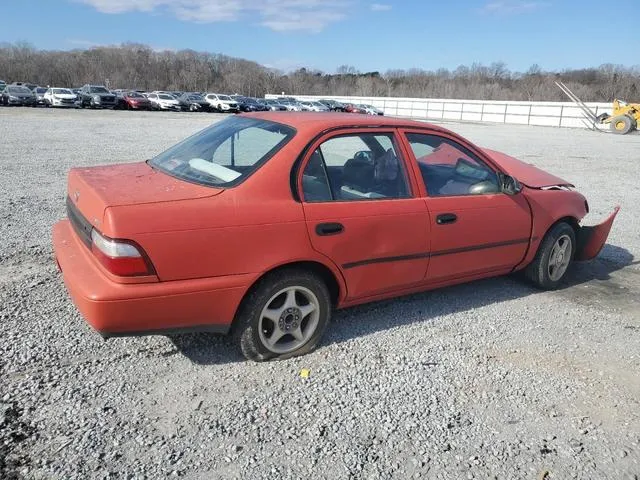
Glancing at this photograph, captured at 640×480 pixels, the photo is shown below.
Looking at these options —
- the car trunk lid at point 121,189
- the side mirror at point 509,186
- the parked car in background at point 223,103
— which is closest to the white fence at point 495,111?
the parked car in background at point 223,103

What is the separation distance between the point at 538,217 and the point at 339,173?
2.11 meters

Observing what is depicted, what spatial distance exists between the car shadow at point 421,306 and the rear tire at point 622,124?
31.6 m

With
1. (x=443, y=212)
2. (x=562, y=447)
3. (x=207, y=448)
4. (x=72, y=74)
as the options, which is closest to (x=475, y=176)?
(x=443, y=212)

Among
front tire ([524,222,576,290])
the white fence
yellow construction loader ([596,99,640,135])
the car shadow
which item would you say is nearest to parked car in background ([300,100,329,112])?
the white fence

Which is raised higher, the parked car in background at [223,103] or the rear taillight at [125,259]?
the parked car in background at [223,103]

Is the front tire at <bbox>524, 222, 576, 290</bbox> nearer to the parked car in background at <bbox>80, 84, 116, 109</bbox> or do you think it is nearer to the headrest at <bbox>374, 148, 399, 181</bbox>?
the headrest at <bbox>374, 148, 399, 181</bbox>

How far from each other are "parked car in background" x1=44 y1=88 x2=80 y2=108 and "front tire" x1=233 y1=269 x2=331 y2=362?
43.4m

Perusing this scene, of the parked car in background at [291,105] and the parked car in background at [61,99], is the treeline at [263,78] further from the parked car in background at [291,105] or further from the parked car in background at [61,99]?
the parked car in background at [61,99]

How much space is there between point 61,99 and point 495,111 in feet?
128

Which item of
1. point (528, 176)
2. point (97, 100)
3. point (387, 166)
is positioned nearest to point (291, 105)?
point (97, 100)

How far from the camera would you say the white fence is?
44.9 meters

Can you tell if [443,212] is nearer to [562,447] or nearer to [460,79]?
[562,447]

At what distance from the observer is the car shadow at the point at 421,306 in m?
3.70

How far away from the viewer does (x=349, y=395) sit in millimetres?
3232
